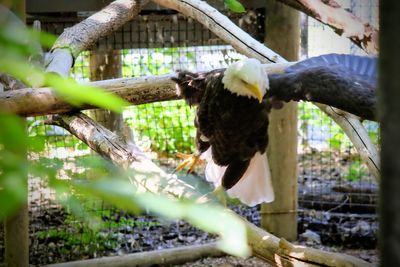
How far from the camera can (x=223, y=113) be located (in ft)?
8.29

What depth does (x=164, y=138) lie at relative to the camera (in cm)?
415

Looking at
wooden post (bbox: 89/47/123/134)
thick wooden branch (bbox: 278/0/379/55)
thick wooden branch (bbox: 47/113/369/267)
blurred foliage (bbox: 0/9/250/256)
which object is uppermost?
thick wooden branch (bbox: 278/0/379/55)

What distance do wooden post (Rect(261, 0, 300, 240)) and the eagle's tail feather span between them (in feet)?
2.23

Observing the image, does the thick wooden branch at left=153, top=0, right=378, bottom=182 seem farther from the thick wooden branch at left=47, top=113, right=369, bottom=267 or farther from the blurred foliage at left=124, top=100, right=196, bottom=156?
the blurred foliage at left=124, top=100, right=196, bottom=156

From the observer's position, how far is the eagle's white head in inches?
89.9

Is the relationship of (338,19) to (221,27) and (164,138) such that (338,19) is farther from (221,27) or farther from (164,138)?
(164,138)

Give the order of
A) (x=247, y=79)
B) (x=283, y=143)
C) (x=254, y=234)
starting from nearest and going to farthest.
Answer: (x=254, y=234)
(x=247, y=79)
(x=283, y=143)

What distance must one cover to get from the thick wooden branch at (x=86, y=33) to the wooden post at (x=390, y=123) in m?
2.13

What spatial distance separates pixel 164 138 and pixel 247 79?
1.92 meters

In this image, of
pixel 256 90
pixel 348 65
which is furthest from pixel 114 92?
pixel 348 65

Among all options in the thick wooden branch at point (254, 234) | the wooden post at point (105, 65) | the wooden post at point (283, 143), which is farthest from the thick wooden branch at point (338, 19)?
the wooden post at point (105, 65)

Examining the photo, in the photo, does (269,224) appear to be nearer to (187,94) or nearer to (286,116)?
(286,116)

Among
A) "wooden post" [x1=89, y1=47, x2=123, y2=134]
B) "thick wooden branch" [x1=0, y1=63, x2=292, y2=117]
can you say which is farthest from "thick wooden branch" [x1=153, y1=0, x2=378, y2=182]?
"wooden post" [x1=89, y1=47, x2=123, y2=134]

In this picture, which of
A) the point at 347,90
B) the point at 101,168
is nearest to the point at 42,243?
the point at 347,90
